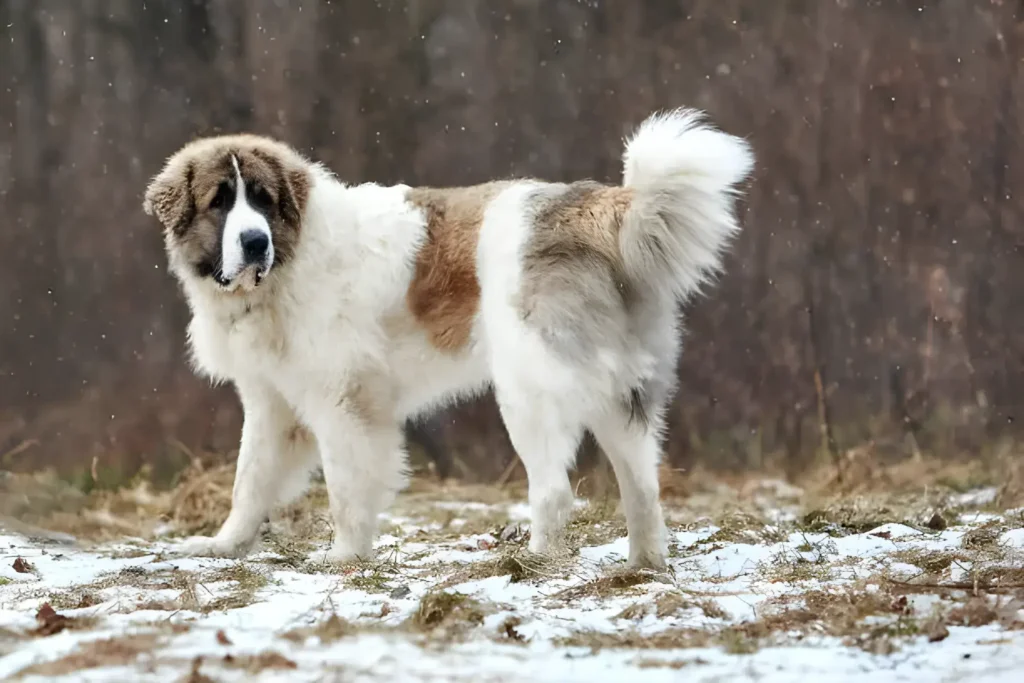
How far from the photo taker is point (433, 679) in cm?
174

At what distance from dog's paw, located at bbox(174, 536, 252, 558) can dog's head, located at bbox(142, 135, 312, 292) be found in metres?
0.94

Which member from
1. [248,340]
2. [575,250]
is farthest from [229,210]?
[575,250]

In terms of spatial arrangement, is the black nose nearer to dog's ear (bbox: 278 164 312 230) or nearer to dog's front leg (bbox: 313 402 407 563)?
dog's ear (bbox: 278 164 312 230)

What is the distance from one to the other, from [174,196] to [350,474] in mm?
1119

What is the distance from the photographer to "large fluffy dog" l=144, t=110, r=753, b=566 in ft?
9.82

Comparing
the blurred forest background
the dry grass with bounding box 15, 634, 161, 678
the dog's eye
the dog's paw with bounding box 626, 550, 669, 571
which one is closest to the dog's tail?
the dog's paw with bounding box 626, 550, 669, 571

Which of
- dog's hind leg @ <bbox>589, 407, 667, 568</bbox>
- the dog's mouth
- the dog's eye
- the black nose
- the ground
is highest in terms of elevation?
the dog's eye

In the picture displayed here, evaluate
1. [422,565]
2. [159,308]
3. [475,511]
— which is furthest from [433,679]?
[159,308]

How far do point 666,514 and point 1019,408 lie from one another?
6.44 feet

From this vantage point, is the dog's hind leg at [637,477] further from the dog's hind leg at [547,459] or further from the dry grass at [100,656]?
the dry grass at [100,656]

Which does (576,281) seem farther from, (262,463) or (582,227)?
(262,463)

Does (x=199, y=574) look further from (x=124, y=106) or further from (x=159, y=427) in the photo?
(x=124, y=106)

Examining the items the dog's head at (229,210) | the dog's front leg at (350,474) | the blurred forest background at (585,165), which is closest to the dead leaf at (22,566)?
the dog's front leg at (350,474)

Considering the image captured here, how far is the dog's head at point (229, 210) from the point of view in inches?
128
